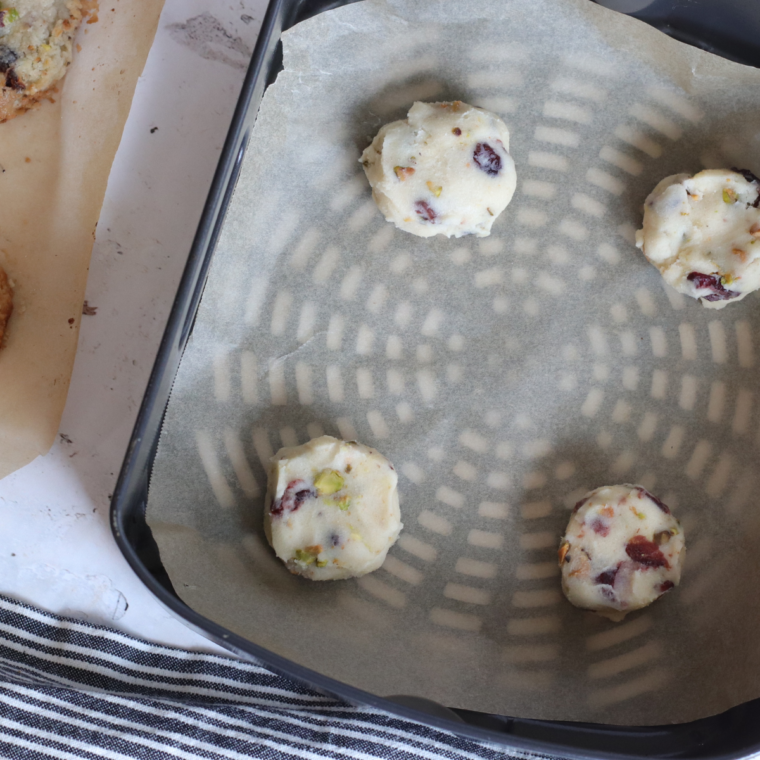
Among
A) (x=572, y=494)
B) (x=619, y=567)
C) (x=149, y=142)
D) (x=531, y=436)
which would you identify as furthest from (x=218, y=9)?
(x=619, y=567)

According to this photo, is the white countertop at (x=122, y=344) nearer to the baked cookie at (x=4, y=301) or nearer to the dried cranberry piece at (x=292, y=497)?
the baked cookie at (x=4, y=301)

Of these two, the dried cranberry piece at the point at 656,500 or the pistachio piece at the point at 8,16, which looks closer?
the dried cranberry piece at the point at 656,500

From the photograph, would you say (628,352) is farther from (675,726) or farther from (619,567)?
(675,726)

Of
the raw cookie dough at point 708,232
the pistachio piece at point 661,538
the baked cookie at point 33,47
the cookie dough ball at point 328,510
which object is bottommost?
the pistachio piece at point 661,538

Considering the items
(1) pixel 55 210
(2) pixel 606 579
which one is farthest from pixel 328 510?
(1) pixel 55 210

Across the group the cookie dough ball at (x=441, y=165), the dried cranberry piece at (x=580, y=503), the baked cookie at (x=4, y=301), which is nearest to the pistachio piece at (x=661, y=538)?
the dried cranberry piece at (x=580, y=503)

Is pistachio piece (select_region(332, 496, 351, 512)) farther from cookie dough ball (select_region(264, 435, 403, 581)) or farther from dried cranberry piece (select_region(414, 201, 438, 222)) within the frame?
dried cranberry piece (select_region(414, 201, 438, 222))

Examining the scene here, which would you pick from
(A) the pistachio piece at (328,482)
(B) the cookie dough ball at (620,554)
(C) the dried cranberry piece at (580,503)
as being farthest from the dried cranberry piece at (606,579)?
(A) the pistachio piece at (328,482)

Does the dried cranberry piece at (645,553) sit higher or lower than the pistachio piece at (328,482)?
lower
